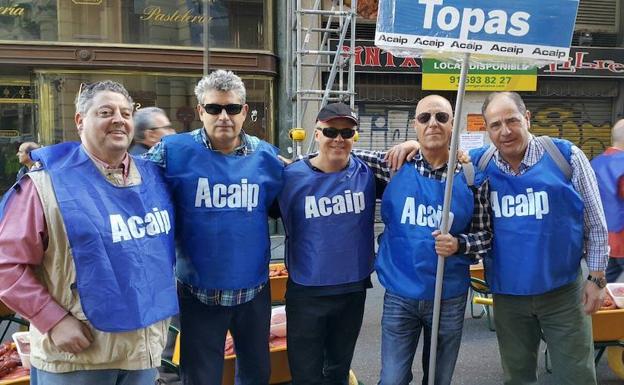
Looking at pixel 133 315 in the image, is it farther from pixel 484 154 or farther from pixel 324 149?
pixel 484 154

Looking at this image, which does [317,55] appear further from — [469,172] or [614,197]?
[469,172]

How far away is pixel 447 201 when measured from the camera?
9.02 ft

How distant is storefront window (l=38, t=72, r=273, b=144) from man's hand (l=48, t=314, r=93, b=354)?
7488 mm

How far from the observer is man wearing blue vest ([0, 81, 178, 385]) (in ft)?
7.11

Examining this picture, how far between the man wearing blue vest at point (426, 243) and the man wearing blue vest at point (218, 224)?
26.3 inches

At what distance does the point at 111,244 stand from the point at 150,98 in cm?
784

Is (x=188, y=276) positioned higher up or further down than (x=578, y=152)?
further down

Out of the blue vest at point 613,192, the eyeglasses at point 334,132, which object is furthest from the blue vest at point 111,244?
the blue vest at point 613,192

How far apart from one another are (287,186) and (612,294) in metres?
2.69

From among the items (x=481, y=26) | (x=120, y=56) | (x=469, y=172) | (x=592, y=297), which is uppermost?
(x=120, y=56)

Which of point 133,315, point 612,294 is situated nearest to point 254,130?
point 612,294

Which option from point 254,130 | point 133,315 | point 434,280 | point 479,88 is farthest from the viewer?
point 479,88

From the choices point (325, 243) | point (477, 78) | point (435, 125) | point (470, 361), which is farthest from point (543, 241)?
point (477, 78)

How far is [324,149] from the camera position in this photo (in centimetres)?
313
